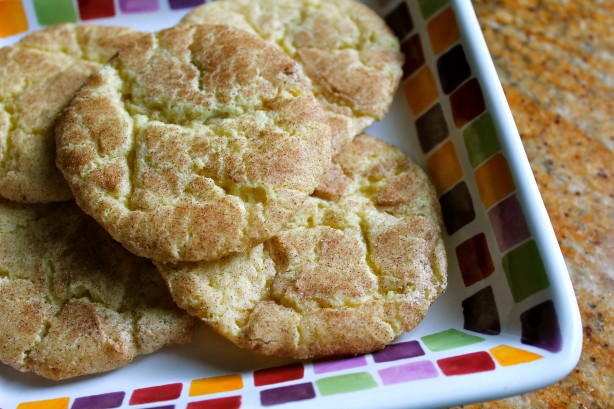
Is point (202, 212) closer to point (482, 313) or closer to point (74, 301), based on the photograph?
point (74, 301)

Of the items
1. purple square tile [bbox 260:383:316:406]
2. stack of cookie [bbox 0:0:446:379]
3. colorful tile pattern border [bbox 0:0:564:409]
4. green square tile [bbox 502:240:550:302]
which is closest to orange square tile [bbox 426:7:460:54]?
colorful tile pattern border [bbox 0:0:564:409]

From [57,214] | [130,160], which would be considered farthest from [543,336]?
[57,214]

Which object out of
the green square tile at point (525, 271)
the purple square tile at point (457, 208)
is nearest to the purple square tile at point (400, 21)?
the purple square tile at point (457, 208)

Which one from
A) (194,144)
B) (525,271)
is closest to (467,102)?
(525,271)

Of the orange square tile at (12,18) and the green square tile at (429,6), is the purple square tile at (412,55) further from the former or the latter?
the orange square tile at (12,18)

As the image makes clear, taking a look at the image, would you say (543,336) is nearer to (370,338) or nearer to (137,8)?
(370,338)

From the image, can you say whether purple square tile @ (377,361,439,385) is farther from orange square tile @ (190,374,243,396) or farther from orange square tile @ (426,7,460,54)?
orange square tile @ (426,7,460,54)

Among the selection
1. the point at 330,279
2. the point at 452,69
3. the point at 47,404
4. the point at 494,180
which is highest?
the point at 452,69
